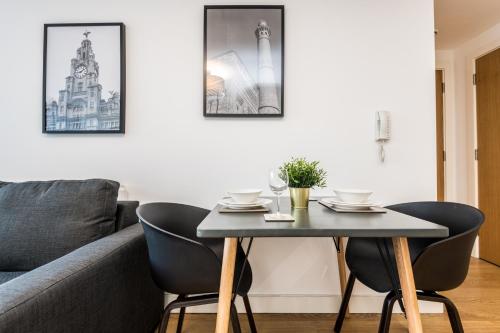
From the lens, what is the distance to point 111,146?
193 cm

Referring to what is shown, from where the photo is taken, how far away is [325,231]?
0.88m

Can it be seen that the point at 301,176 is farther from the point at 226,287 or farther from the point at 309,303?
the point at 309,303

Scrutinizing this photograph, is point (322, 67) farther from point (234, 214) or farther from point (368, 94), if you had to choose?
point (234, 214)

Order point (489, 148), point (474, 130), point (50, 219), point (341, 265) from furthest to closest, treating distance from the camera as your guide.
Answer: point (474, 130), point (489, 148), point (341, 265), point (50, 219)

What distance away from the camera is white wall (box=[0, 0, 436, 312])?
1881mm

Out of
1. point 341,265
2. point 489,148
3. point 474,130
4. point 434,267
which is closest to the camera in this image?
point 434,267

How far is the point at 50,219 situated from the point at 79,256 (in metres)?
0.57

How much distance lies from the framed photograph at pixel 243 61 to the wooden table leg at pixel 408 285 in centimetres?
114

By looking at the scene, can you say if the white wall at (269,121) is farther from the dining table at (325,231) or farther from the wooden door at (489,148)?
the wooden door at (489,148)

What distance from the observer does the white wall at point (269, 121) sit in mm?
1881

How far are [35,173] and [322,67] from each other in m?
2.06

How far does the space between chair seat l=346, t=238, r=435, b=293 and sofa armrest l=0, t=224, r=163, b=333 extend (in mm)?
1036

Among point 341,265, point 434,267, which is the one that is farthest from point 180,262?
point 341,265

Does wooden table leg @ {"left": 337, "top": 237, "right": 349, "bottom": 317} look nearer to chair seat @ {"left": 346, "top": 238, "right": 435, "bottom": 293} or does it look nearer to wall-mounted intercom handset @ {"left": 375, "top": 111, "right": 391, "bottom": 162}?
chair seat @ {"left": 346, "top": 238, "right": 435, "bottom": 293}
